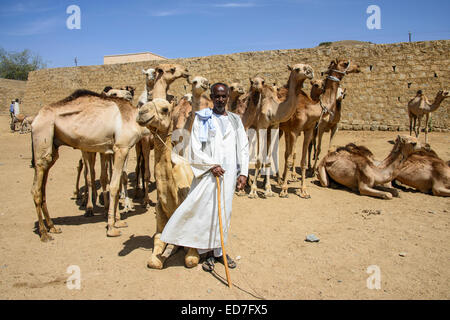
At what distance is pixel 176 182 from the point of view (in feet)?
12.6

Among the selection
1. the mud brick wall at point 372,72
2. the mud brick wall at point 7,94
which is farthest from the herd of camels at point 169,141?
the mud brick wall at point 7,94

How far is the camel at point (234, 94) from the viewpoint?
754 centimetres

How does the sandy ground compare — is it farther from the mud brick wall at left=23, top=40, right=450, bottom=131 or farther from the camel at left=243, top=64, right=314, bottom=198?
the mud brick wall at left=23, top=40, right=450, bottom=131

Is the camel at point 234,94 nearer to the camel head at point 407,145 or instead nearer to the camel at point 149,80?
the camel at point 149,80

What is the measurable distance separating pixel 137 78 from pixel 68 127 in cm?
1696

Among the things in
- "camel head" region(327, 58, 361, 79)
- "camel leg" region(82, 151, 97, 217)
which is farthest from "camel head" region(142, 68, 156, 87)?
"camel head" region(327, 58, 361, 79)

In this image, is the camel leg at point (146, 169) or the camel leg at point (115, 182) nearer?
the camel leg at point (115, 182)

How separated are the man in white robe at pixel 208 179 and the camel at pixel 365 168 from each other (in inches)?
174

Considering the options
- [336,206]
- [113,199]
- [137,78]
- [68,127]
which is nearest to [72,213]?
[113,199]

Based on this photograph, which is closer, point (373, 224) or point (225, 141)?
point (225, 141)

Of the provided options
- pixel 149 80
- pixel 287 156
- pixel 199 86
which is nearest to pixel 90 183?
pixel 149 80

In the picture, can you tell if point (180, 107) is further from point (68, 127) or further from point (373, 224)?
point (373, 224)

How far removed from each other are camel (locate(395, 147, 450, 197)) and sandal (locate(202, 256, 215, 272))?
516 centimetres

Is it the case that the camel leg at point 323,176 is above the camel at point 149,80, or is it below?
below
